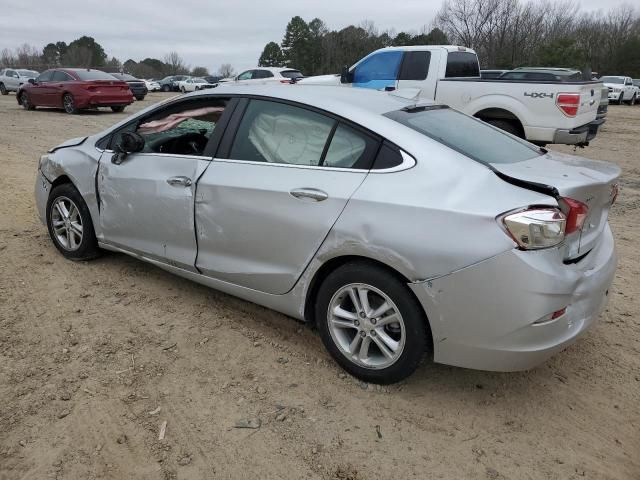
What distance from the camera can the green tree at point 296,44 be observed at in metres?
67.1

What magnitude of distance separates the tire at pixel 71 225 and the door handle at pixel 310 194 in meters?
2.18

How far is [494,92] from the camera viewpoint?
9078 millimetres

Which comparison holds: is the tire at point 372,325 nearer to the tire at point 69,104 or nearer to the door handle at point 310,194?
the door handle at point 310,194

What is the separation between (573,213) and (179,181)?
236 cm

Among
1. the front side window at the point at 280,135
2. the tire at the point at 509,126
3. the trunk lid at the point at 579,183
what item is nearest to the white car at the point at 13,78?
the tire at the point at 509,126

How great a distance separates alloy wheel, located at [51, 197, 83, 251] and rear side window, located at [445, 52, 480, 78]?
803cm

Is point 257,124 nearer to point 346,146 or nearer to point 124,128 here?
point 346,146

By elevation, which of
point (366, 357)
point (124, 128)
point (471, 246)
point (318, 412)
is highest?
point (124, 128)

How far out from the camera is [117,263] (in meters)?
4.62

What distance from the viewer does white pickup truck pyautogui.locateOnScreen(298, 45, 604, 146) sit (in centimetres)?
848

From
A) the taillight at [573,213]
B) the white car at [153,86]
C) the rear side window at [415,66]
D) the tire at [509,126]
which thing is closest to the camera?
the taillight at [573,213]

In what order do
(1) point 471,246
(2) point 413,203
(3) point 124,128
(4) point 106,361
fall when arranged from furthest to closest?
(3) point 124,128
(4) point 106,361
(2) point 413,203
(1) point 471,246

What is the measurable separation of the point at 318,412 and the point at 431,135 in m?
1.58

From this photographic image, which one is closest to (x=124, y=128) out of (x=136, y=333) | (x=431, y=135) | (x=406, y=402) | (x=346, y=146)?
(x=136, y=333)
